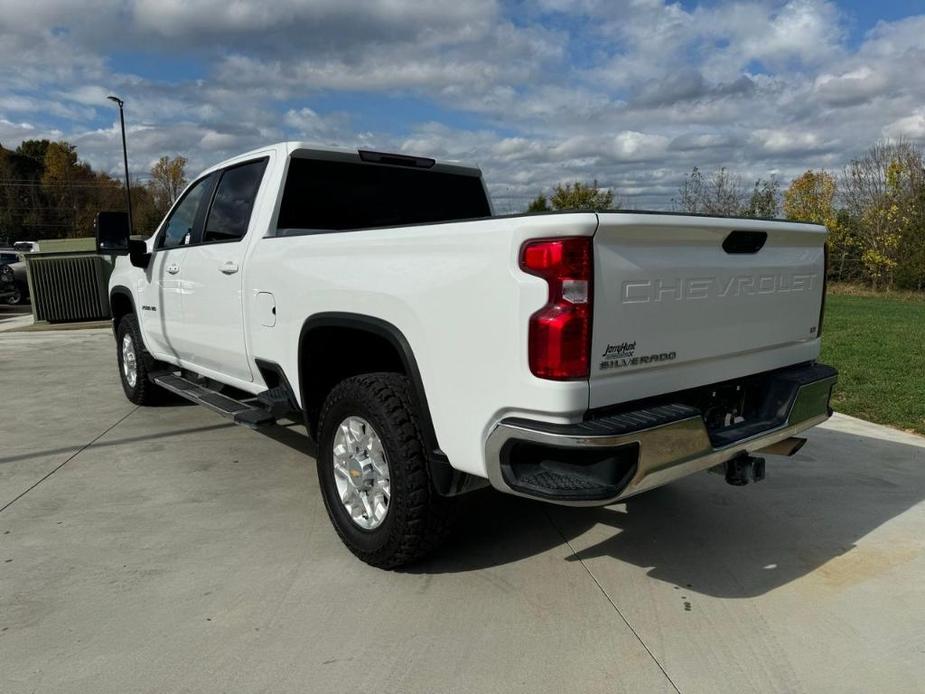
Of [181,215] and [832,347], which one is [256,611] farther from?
[832,347]

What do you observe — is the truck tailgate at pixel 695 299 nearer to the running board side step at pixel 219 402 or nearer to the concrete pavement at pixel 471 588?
the concrete pavement at pixel 471 588

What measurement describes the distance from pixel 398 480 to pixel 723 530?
1.91 meters

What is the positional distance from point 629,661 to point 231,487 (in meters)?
2.80

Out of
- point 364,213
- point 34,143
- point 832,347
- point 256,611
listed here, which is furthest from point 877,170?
point 34,143

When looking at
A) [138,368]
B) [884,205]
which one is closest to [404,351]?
[138,368]

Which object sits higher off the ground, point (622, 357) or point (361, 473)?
point (622, 357)

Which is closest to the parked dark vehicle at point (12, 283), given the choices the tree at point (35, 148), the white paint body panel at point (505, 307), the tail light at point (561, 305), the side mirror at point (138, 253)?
the side mirror at point (138, 253)

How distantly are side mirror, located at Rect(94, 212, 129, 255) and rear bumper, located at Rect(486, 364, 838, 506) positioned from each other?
4495mm

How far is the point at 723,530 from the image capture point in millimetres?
3793

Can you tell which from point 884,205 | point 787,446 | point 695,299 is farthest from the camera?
point 884,205

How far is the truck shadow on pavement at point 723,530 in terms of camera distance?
3336 mm

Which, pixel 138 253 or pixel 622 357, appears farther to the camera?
pixel 138 253

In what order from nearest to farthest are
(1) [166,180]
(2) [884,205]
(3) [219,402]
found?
(3) [219,402]
(2) [884,205]
(1) [166,180]

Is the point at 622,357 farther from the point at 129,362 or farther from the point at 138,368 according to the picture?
the point at 129,362
